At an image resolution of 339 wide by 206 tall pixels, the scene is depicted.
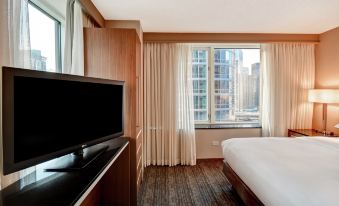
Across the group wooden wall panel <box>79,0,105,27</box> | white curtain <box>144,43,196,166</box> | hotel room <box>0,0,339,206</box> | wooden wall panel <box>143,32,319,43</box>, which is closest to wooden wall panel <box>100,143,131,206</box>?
hotel room <box>0,0,339,206</box>

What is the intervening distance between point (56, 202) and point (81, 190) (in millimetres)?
166

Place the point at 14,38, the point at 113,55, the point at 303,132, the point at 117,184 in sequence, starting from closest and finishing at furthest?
the point at 14,38
the point at 117,184
the point at 113,55
the point at 303,132

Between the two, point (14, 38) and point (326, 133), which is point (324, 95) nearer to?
point (326, 133)

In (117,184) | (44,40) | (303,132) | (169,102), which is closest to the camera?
(44,40)

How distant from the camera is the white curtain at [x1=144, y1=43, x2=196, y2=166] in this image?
420cm

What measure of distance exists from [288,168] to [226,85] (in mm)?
2792

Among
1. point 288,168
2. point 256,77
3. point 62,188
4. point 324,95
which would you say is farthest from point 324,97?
point 62,188

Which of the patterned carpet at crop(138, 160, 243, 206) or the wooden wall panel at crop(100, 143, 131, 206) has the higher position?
the wooden wall panel at crop(100, 143, 131, 206)

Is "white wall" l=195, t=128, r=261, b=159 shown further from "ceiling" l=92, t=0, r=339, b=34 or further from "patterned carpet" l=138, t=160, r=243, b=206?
"ceiling" l=92, t=0, r=339, b=34

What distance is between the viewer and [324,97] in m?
3.85

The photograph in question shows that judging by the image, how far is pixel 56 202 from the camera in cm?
109

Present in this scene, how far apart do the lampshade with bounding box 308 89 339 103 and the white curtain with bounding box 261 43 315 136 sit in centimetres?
27

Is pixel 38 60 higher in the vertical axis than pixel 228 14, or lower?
lower

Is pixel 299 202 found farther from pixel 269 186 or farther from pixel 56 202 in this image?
pixel 56 202
